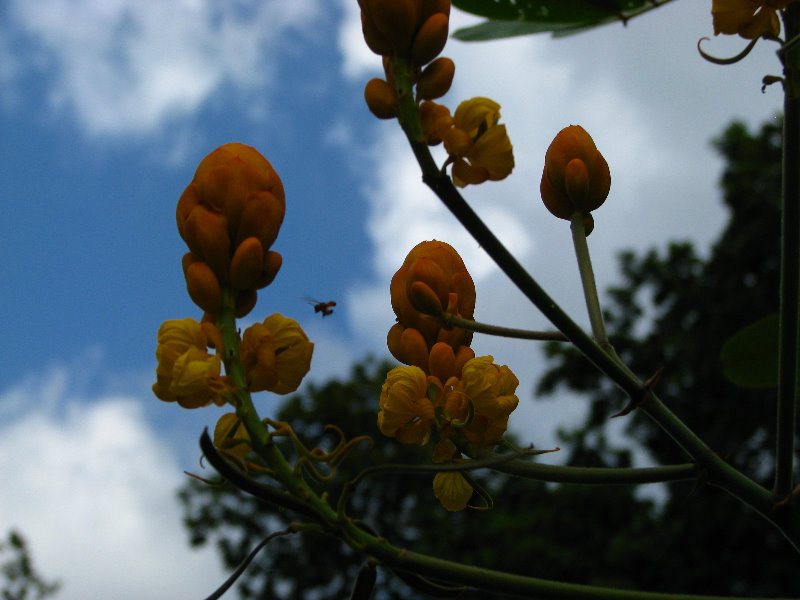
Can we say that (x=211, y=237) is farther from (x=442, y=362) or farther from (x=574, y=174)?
(x=574, y=174)

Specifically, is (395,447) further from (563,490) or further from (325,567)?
(563,490)

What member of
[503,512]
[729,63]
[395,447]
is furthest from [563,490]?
[729,63]

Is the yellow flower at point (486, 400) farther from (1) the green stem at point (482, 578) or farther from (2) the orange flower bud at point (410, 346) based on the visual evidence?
(1) the green stem at point (482, 578)

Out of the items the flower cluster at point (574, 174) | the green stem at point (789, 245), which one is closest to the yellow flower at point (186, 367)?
the flower cluster at point (574, 174)

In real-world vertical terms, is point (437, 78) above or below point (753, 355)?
below

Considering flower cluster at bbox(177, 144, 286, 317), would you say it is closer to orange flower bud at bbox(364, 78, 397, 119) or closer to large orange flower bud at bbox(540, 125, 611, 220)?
orange flower bud at bbox(364, 78, 397, 119)

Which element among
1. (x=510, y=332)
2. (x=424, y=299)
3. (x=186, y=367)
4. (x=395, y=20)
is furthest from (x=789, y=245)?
(x=186, y=367)
